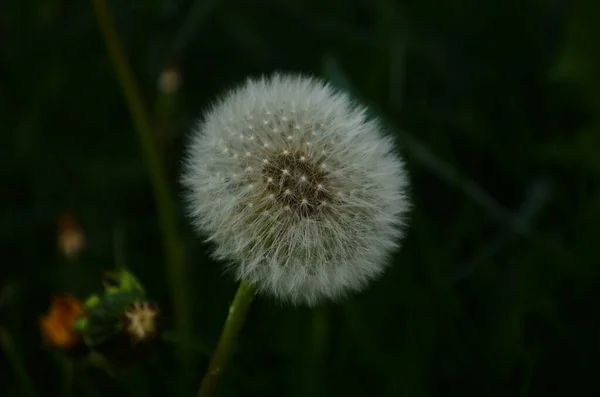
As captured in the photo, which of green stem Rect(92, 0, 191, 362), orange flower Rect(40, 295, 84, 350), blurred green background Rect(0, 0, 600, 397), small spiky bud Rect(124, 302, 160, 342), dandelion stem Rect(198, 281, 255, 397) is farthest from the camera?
blurred green background Rect(0, 0, 600, 397)

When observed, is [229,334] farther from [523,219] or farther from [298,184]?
[523,219]

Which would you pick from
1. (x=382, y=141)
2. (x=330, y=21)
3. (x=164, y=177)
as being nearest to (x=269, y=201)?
(x=382, y=141)

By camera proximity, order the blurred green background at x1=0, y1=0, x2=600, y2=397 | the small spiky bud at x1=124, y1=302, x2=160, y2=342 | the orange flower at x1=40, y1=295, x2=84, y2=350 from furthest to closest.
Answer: the blurred green background at x1=0, y1=0, x2=600, y2=397 < the orange flower at x1=40, y1=295, x2=84, y2=350 < the small spiky bud at x1=124, y1=302, x2=160, y2=342

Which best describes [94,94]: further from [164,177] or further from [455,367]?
[455,367]

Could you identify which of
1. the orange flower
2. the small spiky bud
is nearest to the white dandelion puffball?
the small spiky bud

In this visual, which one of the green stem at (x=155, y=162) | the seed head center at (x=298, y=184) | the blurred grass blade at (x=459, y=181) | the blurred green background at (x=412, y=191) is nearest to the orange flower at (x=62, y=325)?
the blurred green background at (x=412, y=191)

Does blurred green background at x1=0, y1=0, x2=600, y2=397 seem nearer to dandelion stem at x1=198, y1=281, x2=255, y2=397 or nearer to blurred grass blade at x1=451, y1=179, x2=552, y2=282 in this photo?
blurred grass blade at x1=451, y1=179, x2=552, y2=282

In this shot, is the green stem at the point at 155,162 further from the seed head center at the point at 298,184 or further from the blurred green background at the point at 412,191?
the seed head center at the point at 298,184
